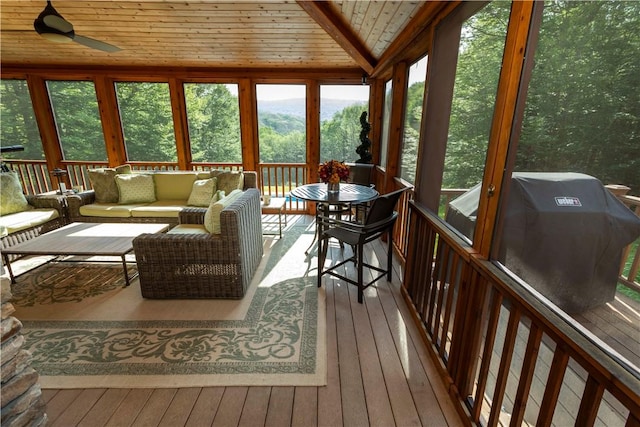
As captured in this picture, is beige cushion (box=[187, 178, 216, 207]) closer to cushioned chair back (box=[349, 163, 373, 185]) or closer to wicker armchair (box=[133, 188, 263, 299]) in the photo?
wicker armchair (box=[133, 188, 263, 299])

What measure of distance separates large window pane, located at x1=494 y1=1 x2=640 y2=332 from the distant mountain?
3862mm

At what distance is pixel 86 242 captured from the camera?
2783mm

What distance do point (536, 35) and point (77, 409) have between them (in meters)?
2.84

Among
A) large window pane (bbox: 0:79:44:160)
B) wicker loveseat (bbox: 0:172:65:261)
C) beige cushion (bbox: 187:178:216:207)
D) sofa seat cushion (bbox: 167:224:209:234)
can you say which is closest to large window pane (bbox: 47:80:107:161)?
large window pane (bbox: 0:79:44:160)

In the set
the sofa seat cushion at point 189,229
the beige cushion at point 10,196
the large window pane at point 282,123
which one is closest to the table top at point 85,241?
the sofa seat cushion at point 189,229

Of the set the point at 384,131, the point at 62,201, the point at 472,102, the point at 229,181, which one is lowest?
the point at 62,201

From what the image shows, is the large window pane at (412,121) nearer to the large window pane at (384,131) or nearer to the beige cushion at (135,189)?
the large window pane at (384,131)

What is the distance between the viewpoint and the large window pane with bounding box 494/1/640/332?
3.22 feet

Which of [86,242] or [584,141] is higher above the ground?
[584,141]

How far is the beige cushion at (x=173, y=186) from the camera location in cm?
423

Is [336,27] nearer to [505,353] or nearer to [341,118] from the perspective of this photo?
[341,118]

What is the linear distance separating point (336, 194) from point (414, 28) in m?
1.61

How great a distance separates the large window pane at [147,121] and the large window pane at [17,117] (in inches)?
62.8

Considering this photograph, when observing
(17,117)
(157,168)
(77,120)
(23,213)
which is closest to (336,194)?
(23,213)
